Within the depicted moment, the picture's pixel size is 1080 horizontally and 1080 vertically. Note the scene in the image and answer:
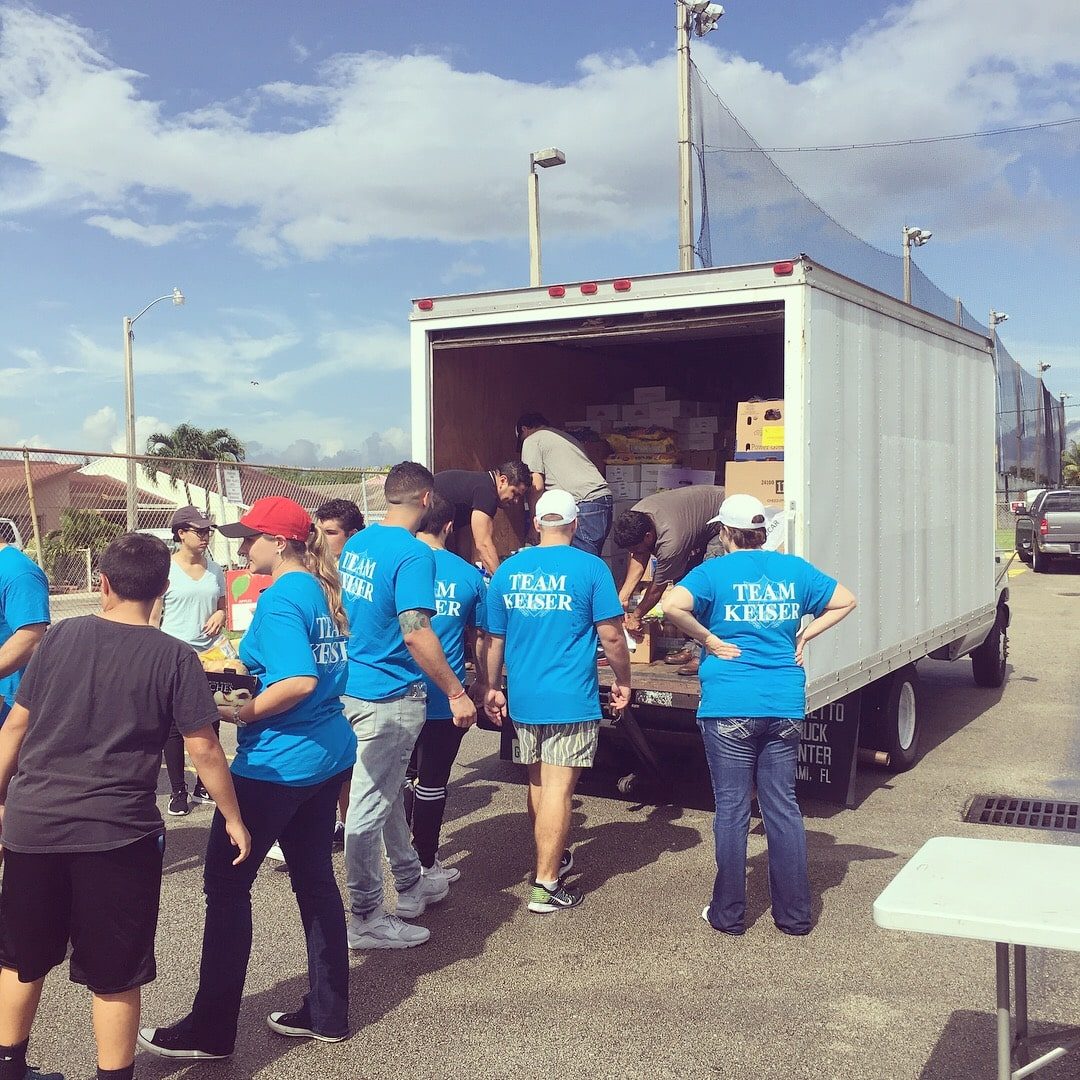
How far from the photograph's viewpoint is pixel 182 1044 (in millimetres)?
3572

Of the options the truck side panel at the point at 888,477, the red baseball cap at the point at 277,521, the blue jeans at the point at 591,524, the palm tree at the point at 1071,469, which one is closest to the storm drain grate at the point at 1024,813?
the truck side panel at the point at 888,477

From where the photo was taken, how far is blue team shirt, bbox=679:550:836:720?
4668 mm

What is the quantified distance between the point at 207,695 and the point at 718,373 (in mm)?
6951

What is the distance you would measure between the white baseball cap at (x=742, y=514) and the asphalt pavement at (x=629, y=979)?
1.67 metres

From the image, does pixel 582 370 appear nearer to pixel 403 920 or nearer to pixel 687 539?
pixel 687 539

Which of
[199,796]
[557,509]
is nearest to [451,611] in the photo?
[557,509]

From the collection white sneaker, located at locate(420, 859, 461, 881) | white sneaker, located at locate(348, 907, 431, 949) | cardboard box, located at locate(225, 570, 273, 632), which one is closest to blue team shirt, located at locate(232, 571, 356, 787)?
white sneaker, located at locate(348, 907, 431, 949)

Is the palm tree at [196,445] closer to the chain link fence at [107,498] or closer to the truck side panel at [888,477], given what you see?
the chain link fence at [107,498]

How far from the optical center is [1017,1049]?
317 cm

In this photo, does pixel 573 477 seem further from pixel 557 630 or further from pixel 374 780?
pixel 374 780

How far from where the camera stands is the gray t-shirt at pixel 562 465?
7469 mm

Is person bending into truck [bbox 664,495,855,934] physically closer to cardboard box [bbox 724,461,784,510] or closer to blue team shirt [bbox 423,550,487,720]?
blue team shirt [bbox 423,550,487,720]

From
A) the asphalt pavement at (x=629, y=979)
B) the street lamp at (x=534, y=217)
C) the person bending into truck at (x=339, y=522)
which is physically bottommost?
the asphalt pavement at (x=629, y=979)

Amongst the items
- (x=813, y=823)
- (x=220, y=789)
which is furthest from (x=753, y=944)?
(x=220, y=789)
